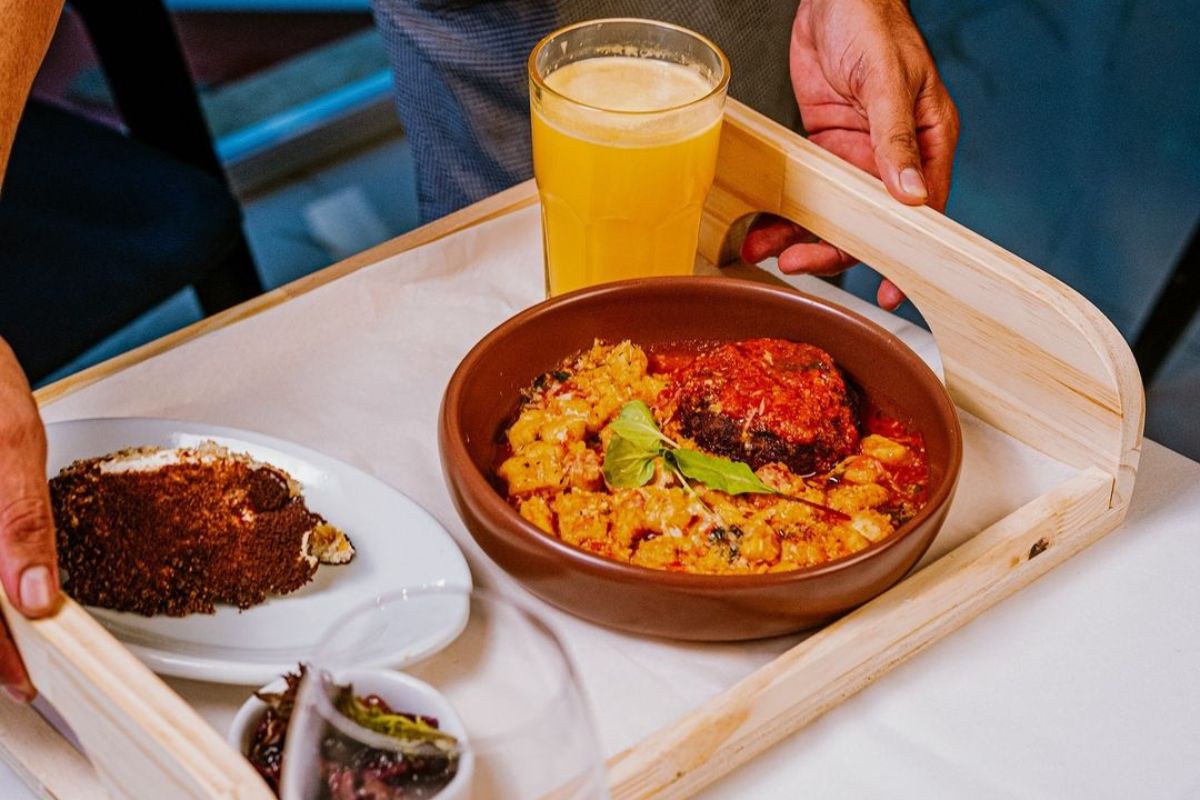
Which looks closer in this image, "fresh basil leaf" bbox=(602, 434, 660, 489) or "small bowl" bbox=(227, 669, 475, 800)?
"small bowl" bbox=(227, 669, 475, 800)

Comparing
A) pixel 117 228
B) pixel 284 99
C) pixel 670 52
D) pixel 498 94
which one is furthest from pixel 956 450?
pixel 284 99

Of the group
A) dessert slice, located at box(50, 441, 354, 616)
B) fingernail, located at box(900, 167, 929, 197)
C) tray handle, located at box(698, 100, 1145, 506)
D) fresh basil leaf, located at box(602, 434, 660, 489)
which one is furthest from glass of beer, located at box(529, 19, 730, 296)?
dessert slice, located at box(50, 441, 354, 616)

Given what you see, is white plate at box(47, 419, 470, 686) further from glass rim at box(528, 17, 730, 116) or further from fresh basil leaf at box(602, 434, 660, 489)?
glass rim at box(528, 17, 730, 116)

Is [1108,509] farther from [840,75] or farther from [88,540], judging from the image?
[88,540]

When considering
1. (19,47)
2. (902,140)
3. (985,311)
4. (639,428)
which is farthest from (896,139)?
(19,47)

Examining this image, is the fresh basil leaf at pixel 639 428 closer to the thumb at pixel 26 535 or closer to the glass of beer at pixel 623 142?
the glass of beer at pixel 623 142

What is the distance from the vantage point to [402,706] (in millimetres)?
833

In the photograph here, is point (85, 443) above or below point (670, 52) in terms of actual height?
below

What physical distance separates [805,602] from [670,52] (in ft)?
2.39

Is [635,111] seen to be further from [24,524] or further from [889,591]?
[24,524]

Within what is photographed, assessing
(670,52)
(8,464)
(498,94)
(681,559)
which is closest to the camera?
(8,464)

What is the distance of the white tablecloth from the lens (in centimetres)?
98

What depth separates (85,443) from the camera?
45.6 inches

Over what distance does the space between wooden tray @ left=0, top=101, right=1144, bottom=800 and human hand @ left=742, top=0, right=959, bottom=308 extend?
0.24 ft
